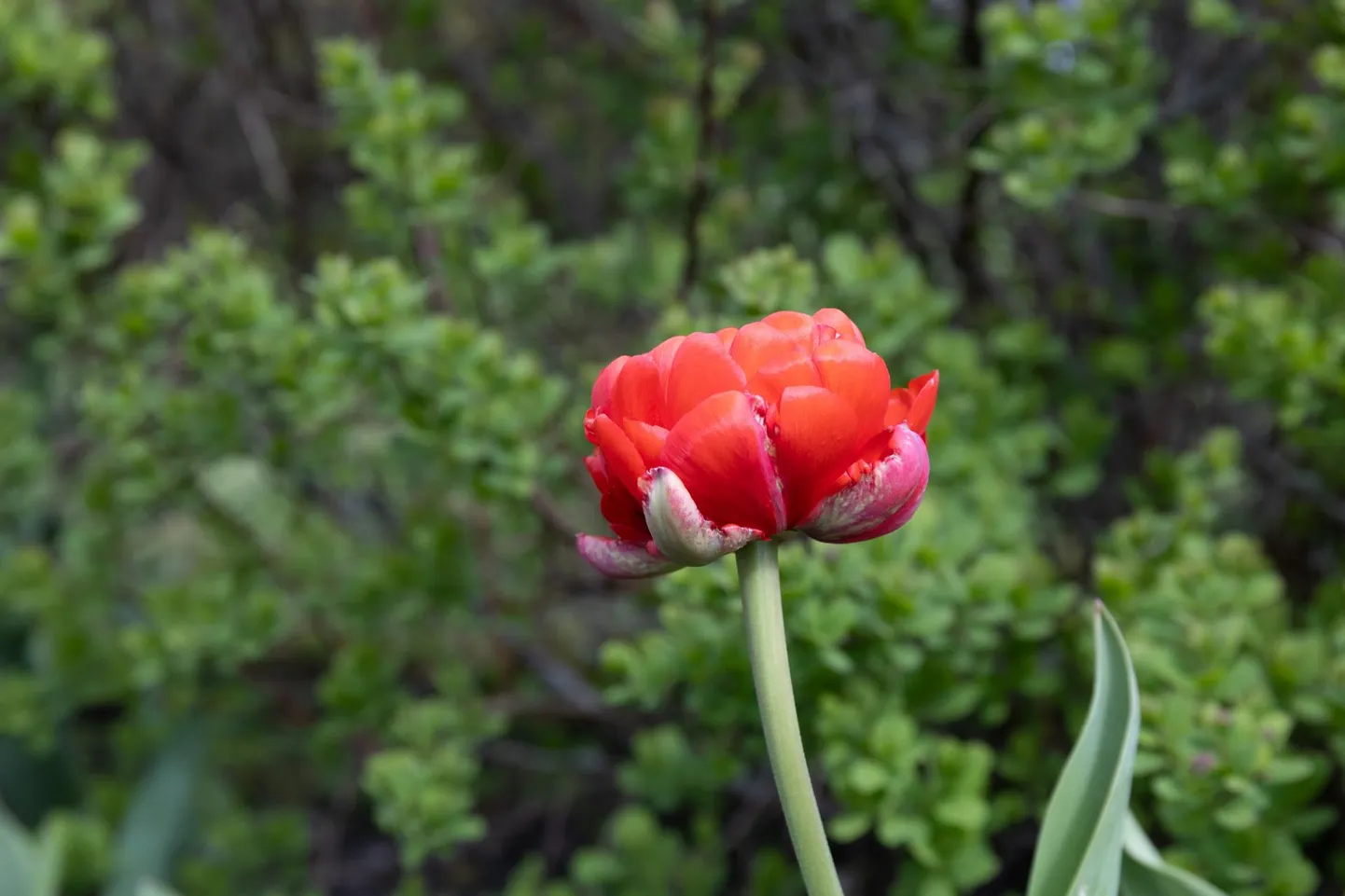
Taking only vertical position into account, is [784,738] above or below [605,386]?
below

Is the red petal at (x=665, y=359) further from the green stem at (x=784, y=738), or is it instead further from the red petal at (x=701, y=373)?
the green stem at (x=784, y=738)

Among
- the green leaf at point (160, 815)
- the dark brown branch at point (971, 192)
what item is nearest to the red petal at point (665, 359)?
the dark brown branch at point (971, 192)

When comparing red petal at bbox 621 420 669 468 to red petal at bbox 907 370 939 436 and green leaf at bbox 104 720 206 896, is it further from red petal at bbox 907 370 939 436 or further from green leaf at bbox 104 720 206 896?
green leaf at bbox 104 720 206 896

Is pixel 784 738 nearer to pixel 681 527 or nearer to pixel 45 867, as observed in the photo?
pixel 681 527

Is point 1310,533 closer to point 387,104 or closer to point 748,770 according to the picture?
point 748,770

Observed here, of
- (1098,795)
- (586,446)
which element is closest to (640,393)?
(1098,795)

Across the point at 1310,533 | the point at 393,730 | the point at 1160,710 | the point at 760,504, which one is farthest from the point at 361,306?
the point at 1310,533

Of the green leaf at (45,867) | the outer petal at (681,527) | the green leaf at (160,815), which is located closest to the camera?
the outer petal at (681,527)
